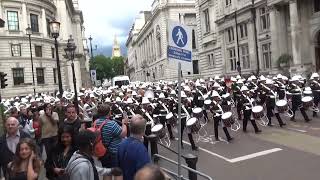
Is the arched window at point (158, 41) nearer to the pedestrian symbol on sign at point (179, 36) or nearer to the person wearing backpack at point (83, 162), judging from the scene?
the pedestrian symbol on sign at point (179, 36)

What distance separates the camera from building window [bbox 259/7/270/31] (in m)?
46.3

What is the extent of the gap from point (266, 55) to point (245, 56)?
16.2 ft

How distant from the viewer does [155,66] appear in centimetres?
11131

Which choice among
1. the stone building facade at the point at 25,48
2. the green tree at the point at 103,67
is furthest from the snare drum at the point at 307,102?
the green tree at the point at 103,67

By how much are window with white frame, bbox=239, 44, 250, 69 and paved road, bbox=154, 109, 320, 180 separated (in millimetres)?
34173

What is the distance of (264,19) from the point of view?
47.4 m

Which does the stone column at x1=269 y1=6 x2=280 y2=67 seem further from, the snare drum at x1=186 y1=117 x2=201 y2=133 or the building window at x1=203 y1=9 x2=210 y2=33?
the snare drum at x1=186 y1=117 x2=201 y2=133

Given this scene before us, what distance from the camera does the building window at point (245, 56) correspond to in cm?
5181

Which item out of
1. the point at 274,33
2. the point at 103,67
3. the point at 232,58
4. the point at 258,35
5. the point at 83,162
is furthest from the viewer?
the point at 103,67

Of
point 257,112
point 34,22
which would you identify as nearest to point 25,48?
point 34,22

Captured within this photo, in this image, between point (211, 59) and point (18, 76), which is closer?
point (211, 59)

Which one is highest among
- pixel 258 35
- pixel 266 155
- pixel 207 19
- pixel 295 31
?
pixel 207 19

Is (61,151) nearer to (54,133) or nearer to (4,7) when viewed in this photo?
(54,133)

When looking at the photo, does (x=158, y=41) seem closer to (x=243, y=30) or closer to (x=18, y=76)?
(x=18, y=76)
